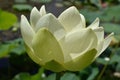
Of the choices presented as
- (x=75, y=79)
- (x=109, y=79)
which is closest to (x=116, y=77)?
(x=109, y=79)

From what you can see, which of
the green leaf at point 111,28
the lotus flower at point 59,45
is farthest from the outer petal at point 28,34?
the green leaf at point 111,28

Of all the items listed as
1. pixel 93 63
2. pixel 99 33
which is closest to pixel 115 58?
pixel 93 63

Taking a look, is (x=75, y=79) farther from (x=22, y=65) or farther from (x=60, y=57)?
(x=22, y=65)

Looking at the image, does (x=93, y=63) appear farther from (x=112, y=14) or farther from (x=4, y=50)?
(x=4, y=50)

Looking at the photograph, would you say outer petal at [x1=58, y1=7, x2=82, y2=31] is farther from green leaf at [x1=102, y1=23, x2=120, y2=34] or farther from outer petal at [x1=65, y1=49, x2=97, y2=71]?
green leaf at [x1=102, y1=23, x2=120, y2=34]

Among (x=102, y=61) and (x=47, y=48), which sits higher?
(x=47, y=48)

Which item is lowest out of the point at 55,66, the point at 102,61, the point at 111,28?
the point at 102,61

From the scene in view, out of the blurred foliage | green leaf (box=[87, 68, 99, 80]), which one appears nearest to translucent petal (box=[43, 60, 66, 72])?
the blurred foliage
